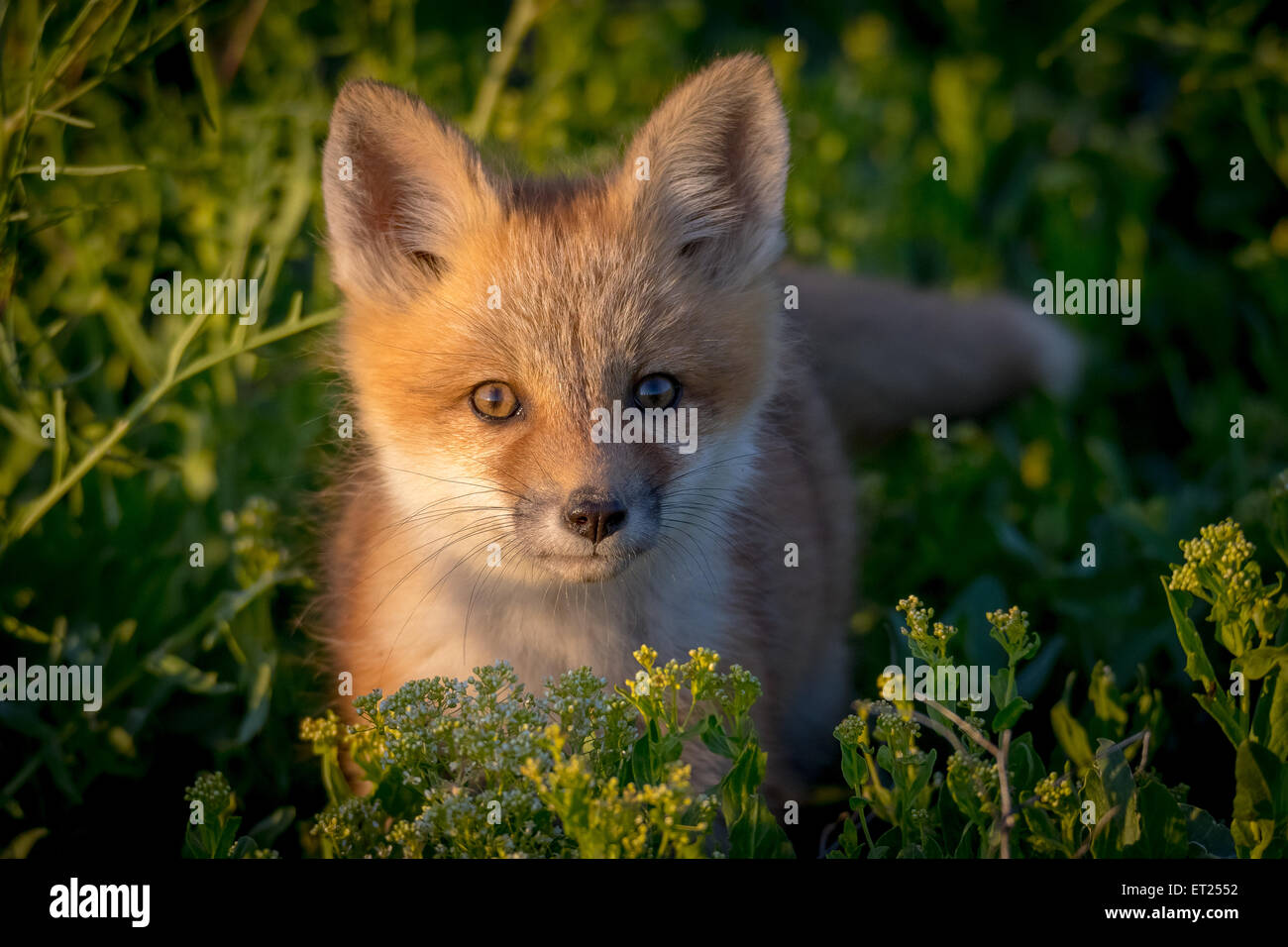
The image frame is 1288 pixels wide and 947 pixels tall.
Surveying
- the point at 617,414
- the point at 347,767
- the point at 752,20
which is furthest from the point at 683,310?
the point at 752,20

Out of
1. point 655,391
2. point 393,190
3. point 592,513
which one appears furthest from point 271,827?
point 393,190

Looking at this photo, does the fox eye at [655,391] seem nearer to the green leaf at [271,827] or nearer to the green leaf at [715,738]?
the green leaf at [715,738]

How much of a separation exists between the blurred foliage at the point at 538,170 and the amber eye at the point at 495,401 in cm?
61

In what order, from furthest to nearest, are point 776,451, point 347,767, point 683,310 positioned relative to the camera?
point 776,451, point 347,767, point 683,310

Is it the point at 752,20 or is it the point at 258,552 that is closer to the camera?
the point at 258,552

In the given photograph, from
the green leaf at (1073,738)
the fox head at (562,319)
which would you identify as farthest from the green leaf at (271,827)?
the green leaf at (1073,738)

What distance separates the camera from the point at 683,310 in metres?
2.70

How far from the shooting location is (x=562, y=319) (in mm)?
2555

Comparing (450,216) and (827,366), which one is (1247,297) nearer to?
(827,366)

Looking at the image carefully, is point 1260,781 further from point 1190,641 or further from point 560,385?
point 560,385

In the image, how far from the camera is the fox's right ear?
265 centimetres

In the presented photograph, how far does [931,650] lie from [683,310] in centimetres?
95

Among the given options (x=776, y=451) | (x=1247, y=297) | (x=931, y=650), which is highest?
(x=1247, y=297)

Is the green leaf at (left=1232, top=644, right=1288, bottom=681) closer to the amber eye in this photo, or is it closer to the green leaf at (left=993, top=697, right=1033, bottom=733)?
the green leaf at (left=993, top=697, right=1033, bottom=733)
